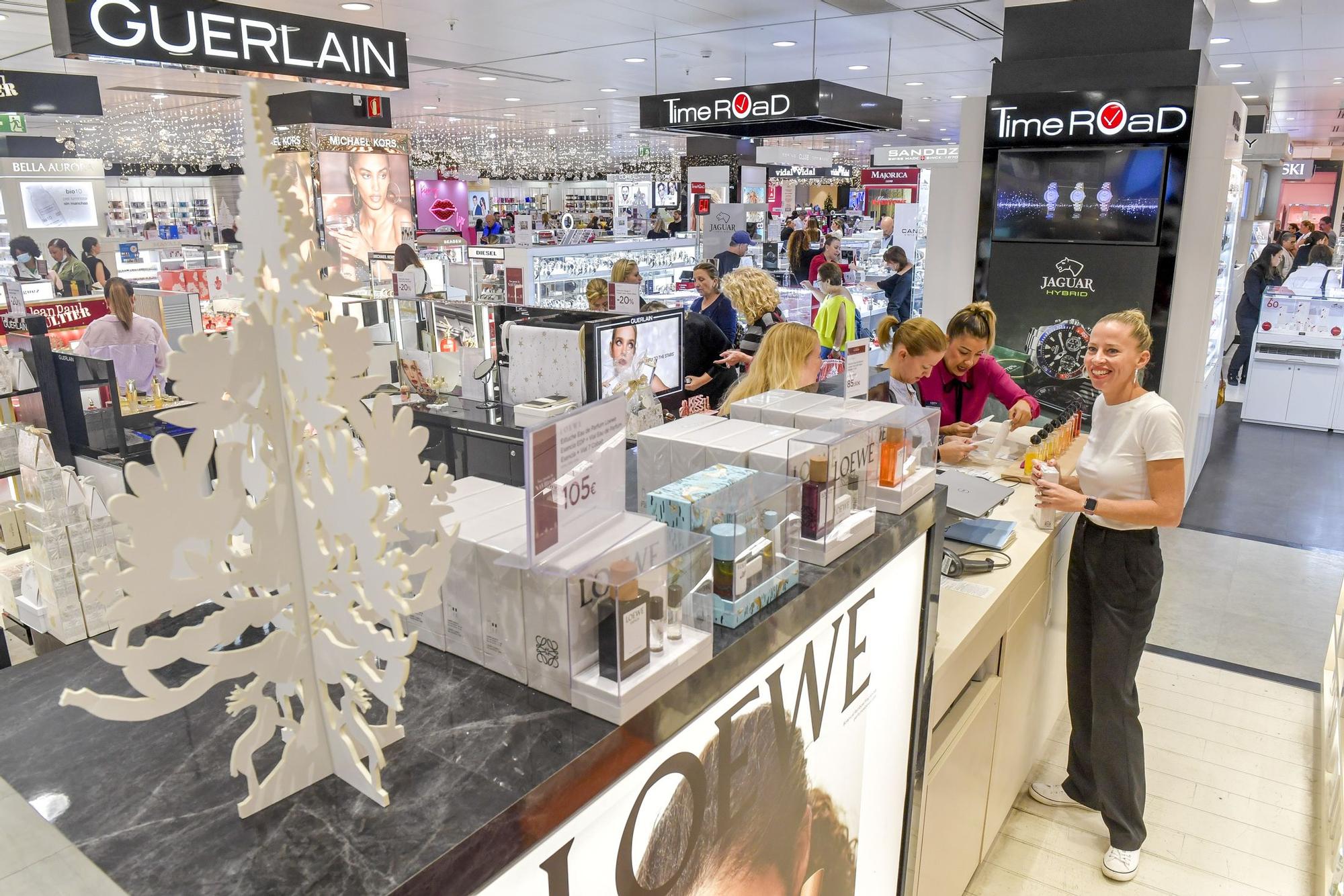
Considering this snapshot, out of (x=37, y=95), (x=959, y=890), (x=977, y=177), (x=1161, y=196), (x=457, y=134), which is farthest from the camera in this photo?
(x=457, y=134)

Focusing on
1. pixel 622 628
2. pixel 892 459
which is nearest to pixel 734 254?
pixel 892 459

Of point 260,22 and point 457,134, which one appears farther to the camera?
point 457,134

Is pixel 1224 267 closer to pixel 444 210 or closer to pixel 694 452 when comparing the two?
pixel 694 452

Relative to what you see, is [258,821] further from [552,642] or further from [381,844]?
[552,642]

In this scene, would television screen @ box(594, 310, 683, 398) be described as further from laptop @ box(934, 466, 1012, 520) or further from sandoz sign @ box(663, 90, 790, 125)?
sandoz sign @ box(663, 90, 790, 125)

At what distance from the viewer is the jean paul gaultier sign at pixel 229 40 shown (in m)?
3.93

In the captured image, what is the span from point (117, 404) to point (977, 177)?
5025 mm

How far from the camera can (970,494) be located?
286 cm

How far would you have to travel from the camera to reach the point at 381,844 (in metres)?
0.98

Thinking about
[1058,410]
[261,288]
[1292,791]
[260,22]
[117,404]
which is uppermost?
[260,22]

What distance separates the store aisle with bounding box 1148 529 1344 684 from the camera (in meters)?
4.25

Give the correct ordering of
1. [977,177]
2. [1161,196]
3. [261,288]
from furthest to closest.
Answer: [977,177]
[1161,196]
[261,288]

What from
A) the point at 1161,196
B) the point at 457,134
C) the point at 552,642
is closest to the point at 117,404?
the point at 552,642

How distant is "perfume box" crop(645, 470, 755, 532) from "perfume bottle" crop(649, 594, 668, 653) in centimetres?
20
